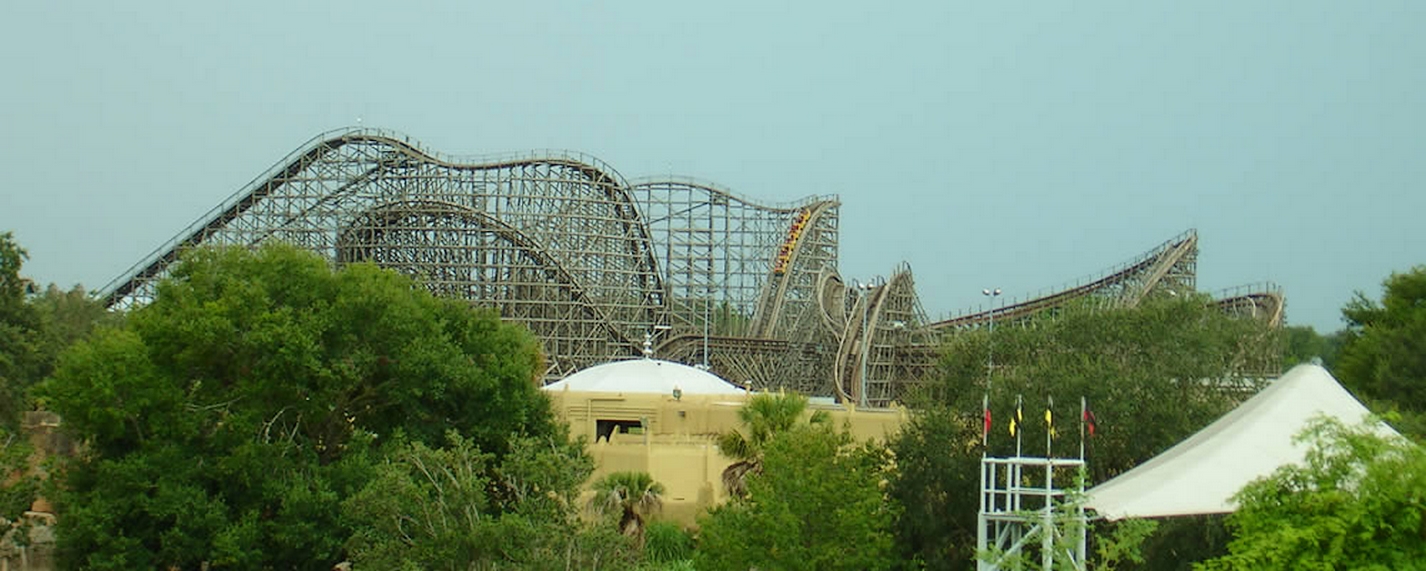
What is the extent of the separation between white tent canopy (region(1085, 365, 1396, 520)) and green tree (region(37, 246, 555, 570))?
9296mm

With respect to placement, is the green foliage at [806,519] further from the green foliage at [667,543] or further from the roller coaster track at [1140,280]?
the roller coaster track at [1140,280]

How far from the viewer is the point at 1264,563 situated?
13.9 metres

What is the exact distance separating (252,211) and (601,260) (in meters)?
10.3

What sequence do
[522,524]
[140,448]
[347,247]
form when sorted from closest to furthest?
[522,524] < [140,448] < [347,247]

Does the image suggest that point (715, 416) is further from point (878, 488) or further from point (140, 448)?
point (140, 448)

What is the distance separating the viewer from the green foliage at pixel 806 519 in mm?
22172

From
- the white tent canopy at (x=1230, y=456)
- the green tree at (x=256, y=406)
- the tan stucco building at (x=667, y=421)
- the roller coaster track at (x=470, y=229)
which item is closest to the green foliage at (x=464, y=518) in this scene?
the green tree at (x=256, y=406)

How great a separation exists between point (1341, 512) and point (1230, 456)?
9.42 feet

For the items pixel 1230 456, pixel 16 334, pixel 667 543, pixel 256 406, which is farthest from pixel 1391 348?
pixel 16 334

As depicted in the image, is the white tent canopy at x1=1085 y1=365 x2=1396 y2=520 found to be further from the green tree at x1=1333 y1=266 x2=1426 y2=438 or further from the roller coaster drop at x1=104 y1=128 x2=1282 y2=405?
the roller coaster drop at x1=104 y1=128 x2=1282 y2=405

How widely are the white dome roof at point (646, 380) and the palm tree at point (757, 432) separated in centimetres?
866

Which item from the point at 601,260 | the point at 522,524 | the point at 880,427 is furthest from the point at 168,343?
the point at 601,260

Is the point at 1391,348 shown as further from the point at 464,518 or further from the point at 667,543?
the point at 464,518

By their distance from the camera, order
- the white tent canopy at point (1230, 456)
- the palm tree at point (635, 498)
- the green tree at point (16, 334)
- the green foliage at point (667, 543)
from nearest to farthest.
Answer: the white tent canopy at point (1230, 456) → the palm tree at point (635, 498) → the green foliage at point (667, 543) → the green tree at point (16, 334)
